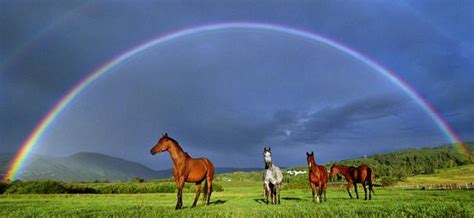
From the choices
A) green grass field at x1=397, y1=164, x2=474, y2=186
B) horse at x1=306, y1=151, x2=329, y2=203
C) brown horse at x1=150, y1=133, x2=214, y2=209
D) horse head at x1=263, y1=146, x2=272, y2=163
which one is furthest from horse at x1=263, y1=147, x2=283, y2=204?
green grass field at x1=397, y1=164, x2=474, y2=186

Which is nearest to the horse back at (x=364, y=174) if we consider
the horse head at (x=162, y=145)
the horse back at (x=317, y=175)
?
the horse back at (x=317, y=175)

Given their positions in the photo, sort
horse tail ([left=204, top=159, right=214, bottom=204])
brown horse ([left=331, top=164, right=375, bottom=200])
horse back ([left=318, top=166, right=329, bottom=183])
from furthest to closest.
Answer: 1. brown horse ([left=331, top=164, right=375, bottom=200])
2. horse back ([left=318, top=166, right=329, bottom=183])
3. horse tail ([left=204, top=159, right=214, bottom=204])

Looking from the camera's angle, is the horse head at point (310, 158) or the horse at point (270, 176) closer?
the horse at point (270, 176)

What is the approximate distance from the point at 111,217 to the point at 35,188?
185 ft

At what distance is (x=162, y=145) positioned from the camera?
52.8 feet

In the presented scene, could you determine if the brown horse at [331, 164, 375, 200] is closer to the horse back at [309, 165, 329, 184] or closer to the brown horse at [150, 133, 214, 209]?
the horse back at [309, 165, 329, 184]

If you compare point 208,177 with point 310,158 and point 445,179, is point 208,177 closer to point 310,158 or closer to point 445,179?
point 310,158

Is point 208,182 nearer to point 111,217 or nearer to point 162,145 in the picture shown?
point 162,145

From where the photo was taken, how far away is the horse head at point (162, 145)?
52.1ft

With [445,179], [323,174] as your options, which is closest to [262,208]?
[323,174]

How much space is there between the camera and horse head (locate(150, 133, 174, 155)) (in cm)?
1587

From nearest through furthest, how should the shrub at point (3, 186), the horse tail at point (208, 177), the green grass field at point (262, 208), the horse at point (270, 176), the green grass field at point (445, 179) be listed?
the green grass field at point (262, 208) → the horse tail at point (208, 177) → the horse at point (270, 176) → the shrub at point (3, 186) → the green grass field at point (445, 179)

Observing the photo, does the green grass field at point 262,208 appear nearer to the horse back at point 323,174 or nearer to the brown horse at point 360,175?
the horse back at point 323,174

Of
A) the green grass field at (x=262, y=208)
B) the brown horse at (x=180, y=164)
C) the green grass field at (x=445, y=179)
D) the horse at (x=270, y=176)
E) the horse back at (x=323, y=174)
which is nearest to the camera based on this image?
the green grass field at (x=262, y=208)
